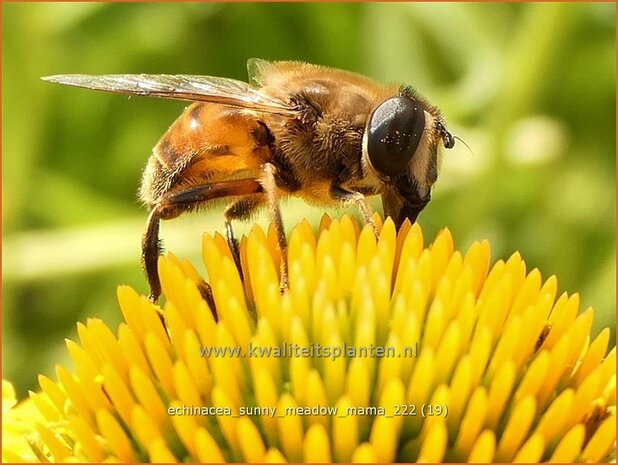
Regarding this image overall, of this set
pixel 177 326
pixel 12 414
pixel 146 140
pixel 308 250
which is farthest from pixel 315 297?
pixel 146 140

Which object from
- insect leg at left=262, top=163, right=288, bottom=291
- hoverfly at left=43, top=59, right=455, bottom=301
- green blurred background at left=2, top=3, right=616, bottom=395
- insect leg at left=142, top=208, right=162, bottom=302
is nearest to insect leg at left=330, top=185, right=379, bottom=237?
hoverfly at left=43, top=59, right=455, bottom=301

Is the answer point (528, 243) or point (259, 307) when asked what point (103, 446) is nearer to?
point (259, 307)

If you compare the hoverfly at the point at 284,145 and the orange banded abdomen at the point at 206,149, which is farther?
the orange banded abdomen at the point at 206,149

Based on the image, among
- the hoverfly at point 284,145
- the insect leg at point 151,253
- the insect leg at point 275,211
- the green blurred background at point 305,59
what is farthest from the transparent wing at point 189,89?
the green blurred background at point 305,59

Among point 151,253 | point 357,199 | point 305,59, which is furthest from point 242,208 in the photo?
point 305,59

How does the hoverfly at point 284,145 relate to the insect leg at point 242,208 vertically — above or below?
above

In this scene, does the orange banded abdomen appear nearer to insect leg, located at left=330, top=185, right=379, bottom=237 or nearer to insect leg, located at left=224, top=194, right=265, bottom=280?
insect leg, located at left=224, top=194, right=265, bottom=280

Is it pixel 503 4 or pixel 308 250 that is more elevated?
pixel 503 4

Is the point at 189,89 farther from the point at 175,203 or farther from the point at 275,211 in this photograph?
the point at 275,211

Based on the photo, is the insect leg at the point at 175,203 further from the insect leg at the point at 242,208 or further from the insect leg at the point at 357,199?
the insect leg at the point at 357,199
